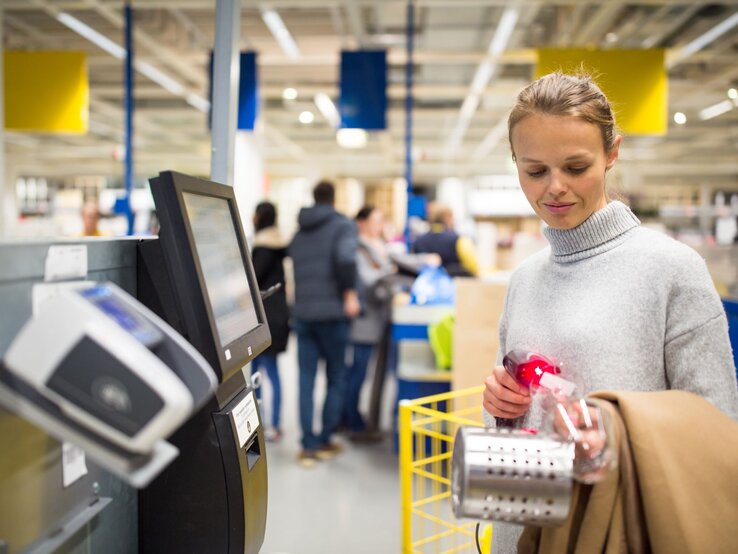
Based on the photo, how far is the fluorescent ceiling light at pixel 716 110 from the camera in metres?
6.72

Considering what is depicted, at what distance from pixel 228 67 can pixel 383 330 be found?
3.21m

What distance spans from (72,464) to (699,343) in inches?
41.7

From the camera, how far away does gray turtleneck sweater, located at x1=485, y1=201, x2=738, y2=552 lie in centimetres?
109

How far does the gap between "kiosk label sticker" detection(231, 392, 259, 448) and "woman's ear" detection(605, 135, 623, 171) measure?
0.87m

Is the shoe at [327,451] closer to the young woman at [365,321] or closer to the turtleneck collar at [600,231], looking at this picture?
the young woman at [365,321]

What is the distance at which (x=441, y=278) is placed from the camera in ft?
14.7

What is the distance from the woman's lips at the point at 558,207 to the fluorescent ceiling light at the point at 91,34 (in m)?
7.13

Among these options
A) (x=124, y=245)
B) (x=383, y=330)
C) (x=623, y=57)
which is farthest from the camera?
(x=623, y=57)

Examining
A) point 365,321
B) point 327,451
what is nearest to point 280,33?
point 365,321

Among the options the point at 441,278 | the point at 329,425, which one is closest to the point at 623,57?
the point at 441,278

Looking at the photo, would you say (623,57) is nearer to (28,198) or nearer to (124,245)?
(124,245)

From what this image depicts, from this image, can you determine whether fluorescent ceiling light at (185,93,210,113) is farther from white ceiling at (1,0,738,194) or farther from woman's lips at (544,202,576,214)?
woman's lips at (544,202,576,214)

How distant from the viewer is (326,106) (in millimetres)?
12062

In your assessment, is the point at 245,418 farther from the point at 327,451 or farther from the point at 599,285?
the point at 327,451
